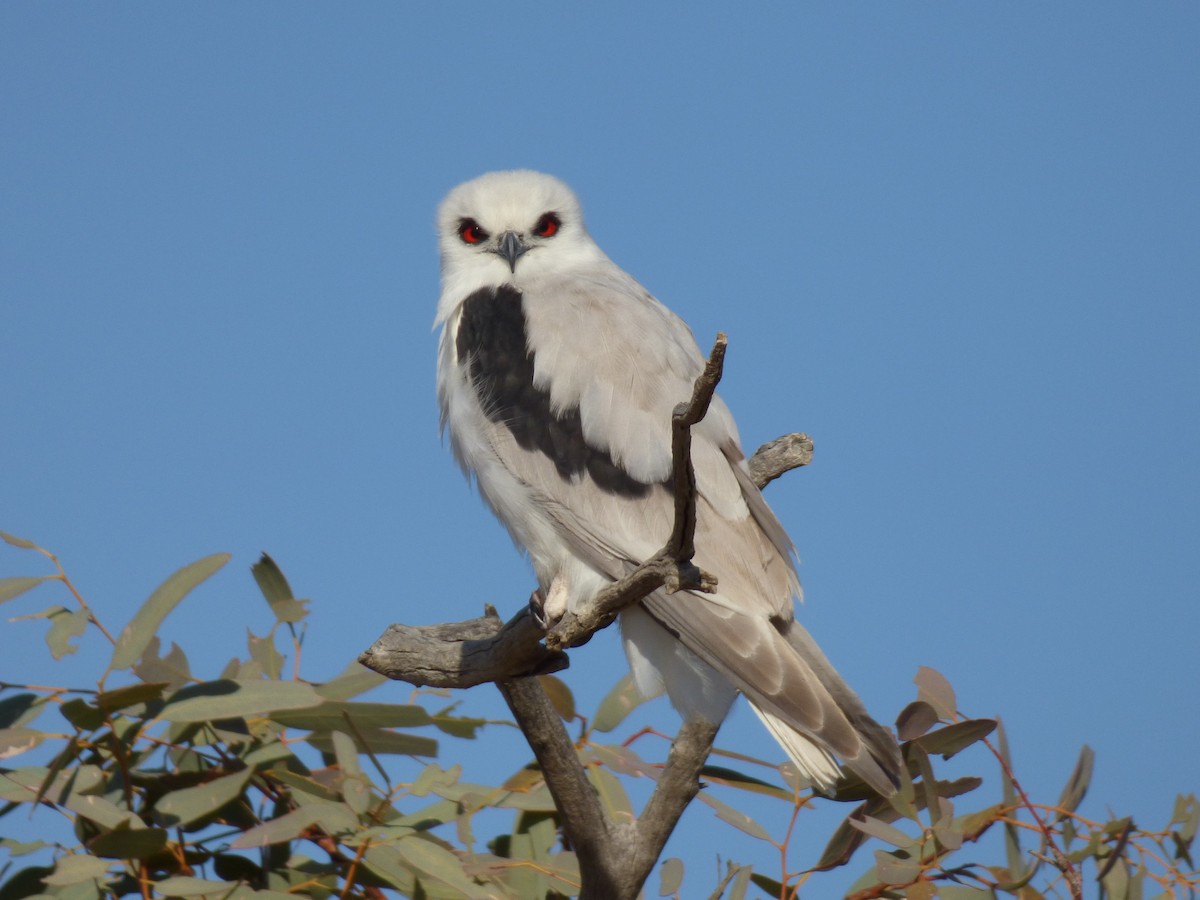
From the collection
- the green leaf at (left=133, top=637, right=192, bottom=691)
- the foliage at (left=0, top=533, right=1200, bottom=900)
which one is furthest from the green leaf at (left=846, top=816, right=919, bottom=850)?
the green leaf at (left=133, top=637, right=192, bottom=691)

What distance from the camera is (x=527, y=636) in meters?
3.00

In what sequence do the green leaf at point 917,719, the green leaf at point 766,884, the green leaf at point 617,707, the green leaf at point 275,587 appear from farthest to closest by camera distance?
1. the green leaf at point 617,707
2. the green leaf at point 766,884
3. the green leaf at point 275,587
4. the green leaf at point 917,719

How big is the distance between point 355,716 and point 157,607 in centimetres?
53

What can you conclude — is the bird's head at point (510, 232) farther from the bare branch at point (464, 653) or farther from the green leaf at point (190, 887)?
the green leaf at point (190, 887)

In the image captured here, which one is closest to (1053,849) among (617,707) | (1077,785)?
(1077,785)

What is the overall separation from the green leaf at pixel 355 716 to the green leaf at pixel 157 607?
0.36 meters

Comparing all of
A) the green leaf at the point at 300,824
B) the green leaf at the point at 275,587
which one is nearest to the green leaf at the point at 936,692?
the green leaf at the point at 300,824

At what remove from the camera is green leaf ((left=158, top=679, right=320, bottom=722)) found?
2.78 meters

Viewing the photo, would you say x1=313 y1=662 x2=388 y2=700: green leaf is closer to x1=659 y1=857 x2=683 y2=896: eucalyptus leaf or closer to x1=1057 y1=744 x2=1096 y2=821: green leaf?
x1=659 y1=857 x2=683 y2=896: eucalyptus leaf

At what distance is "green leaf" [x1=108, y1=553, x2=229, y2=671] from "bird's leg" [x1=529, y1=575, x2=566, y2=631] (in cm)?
72

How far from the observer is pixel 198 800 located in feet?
9.25

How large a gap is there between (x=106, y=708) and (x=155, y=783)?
37cm

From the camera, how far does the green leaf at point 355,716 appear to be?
9.73 feet

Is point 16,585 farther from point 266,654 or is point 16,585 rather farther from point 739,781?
point 739,781
